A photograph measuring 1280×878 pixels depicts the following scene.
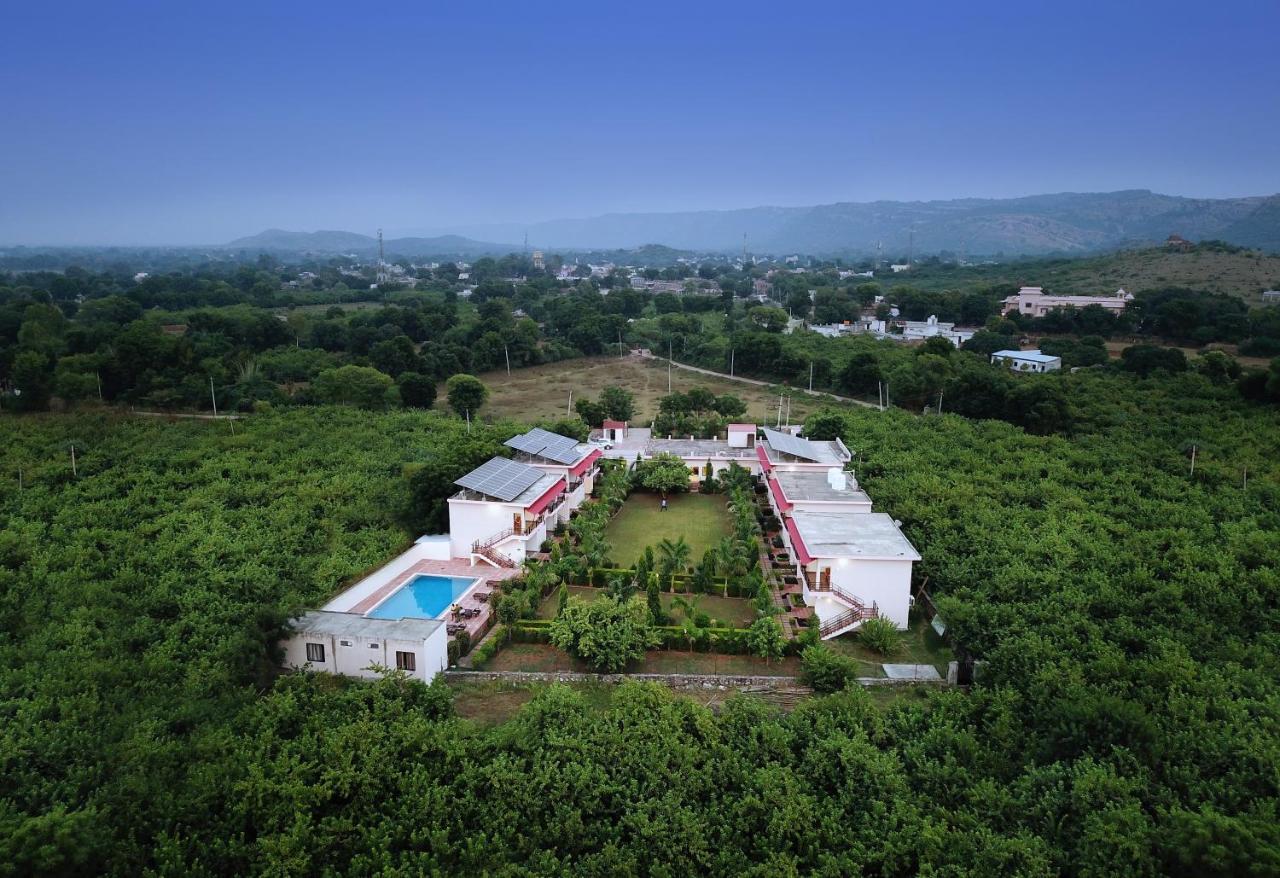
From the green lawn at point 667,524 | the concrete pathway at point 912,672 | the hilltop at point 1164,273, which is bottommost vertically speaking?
the concrete pathway at point 912,672

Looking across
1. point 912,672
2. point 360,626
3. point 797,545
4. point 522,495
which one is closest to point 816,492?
point 797,545

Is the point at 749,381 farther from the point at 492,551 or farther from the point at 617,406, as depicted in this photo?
the point at 492,551

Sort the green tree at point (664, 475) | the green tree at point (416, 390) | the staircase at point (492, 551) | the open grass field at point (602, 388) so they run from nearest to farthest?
the staircase at point (492, 551)
the green tree at point (664, 475)
the green tree at point (416, 390)
the open grass field at point (602, 388)

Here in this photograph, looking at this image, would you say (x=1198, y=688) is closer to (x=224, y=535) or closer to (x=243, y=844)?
(x=243, y=844)

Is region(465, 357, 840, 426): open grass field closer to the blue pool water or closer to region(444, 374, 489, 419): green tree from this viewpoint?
region(444, 374, 489, 419): green tree

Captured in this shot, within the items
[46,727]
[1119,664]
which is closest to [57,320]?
[46,727]

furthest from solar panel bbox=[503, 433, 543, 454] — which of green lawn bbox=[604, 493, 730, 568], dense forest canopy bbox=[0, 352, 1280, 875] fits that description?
dense forest canopy bbox=[0, 352, 1280, 875]

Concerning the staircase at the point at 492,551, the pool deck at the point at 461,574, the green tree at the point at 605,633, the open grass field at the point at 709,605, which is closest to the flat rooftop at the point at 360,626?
the pool deck at the point at 461,574

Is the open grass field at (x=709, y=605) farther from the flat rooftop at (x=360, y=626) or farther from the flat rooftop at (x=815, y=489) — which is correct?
the flat rooftop at (x=815, y=489)
